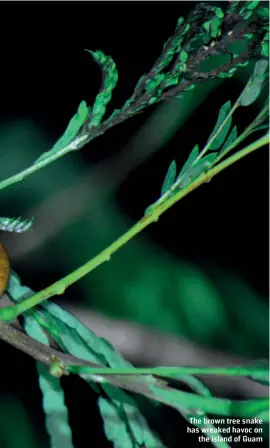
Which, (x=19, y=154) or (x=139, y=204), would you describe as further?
(x=139, y=204)

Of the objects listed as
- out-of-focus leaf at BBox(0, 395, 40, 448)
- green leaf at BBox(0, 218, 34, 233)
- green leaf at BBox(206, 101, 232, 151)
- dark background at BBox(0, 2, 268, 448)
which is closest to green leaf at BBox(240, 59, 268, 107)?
green leaf at BBox(206, 101, 232, 151)

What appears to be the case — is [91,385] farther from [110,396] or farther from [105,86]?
[105,86]

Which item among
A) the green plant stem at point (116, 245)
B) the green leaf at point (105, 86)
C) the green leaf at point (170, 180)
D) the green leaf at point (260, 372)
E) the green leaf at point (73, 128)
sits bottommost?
the green leaf at point (260, 372)

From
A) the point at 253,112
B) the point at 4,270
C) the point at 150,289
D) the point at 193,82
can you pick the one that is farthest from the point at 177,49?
the point at 150,289

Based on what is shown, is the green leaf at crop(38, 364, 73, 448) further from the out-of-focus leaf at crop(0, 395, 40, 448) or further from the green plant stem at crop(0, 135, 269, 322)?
the out-of-focus leaf at crop(0, 395, 40, 448)

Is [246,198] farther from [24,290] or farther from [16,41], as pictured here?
[24,290]

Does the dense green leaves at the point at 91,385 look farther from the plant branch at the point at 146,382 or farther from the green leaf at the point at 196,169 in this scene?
the green leaf at the point at 196,169

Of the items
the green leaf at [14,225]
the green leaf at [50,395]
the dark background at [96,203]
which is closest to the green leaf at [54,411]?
the green leaf at [50,395]

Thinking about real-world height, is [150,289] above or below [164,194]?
above
